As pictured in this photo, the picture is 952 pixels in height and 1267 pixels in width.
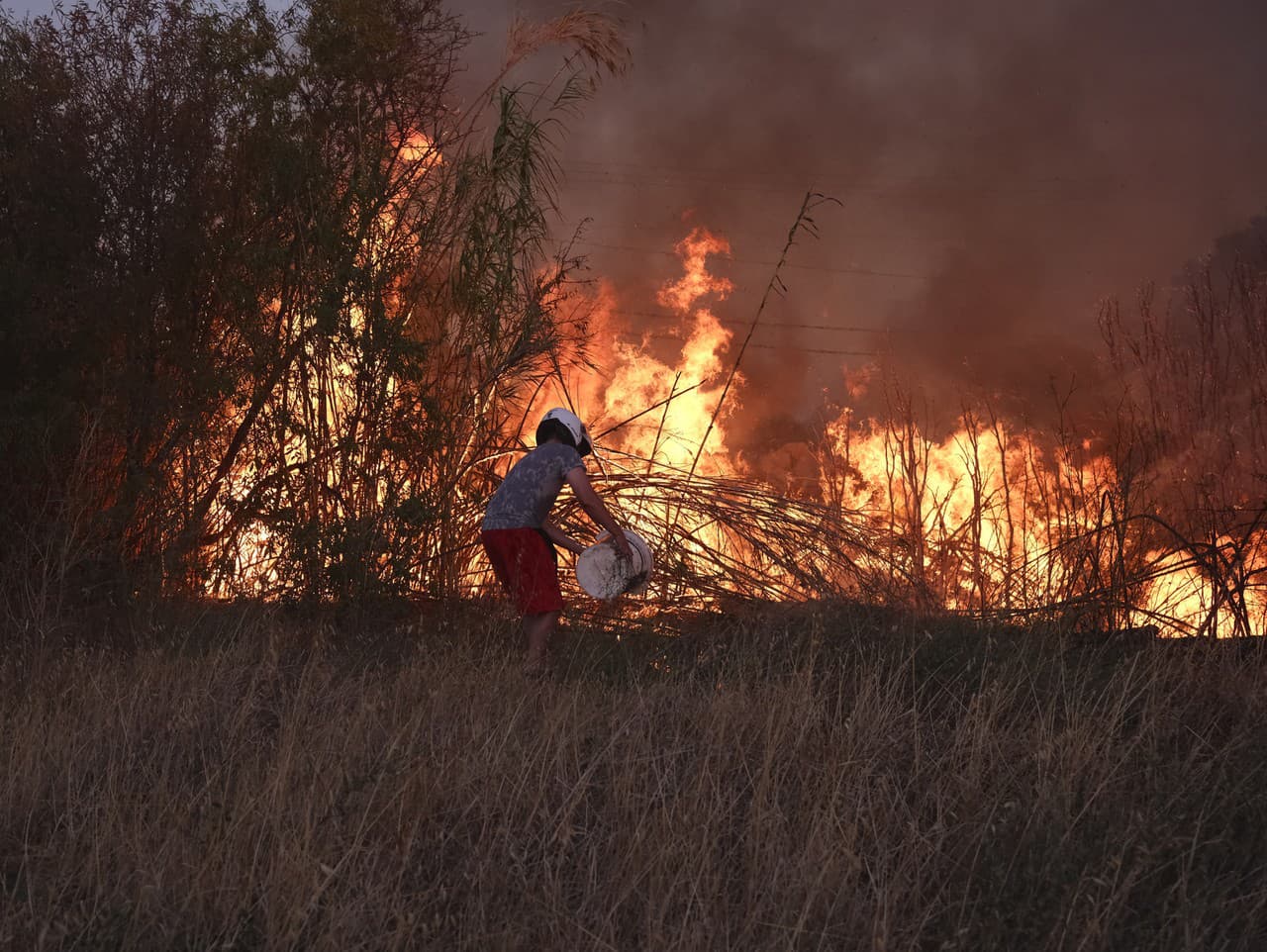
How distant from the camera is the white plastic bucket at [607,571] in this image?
6281 millimetres

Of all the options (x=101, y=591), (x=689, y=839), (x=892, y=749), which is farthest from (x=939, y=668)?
(x=101, y=591)

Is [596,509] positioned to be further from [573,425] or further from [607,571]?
[573,425]

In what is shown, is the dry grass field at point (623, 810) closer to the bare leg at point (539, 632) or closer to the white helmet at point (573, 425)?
the bare leg at point (539, 632)

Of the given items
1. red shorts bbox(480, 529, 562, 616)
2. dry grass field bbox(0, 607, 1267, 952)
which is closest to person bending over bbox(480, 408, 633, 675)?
red shorts bbox(480, 529, 562, 616)

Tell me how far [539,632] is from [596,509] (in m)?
0.79

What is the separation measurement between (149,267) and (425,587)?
2.94 meters

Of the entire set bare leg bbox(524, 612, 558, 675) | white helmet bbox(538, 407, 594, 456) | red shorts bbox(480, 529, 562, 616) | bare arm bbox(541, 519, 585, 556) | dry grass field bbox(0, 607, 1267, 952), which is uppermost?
white helmet bbox(538, 407, 594, 456)

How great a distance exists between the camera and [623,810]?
3580 millimetres

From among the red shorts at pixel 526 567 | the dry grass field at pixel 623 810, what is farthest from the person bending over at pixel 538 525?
the dry grass field at pixel 623 810

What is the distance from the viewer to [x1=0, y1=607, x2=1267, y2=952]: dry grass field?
291cm

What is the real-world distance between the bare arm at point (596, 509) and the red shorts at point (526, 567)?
43 centimetres

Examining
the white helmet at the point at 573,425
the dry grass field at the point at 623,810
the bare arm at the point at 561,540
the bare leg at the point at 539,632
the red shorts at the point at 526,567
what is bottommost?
the dry grass field at the point at 623,810

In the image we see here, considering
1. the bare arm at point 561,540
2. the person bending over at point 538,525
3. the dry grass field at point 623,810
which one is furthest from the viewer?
the bare arm at point 561,540

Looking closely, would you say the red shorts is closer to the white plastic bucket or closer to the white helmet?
the white plastic bucket
